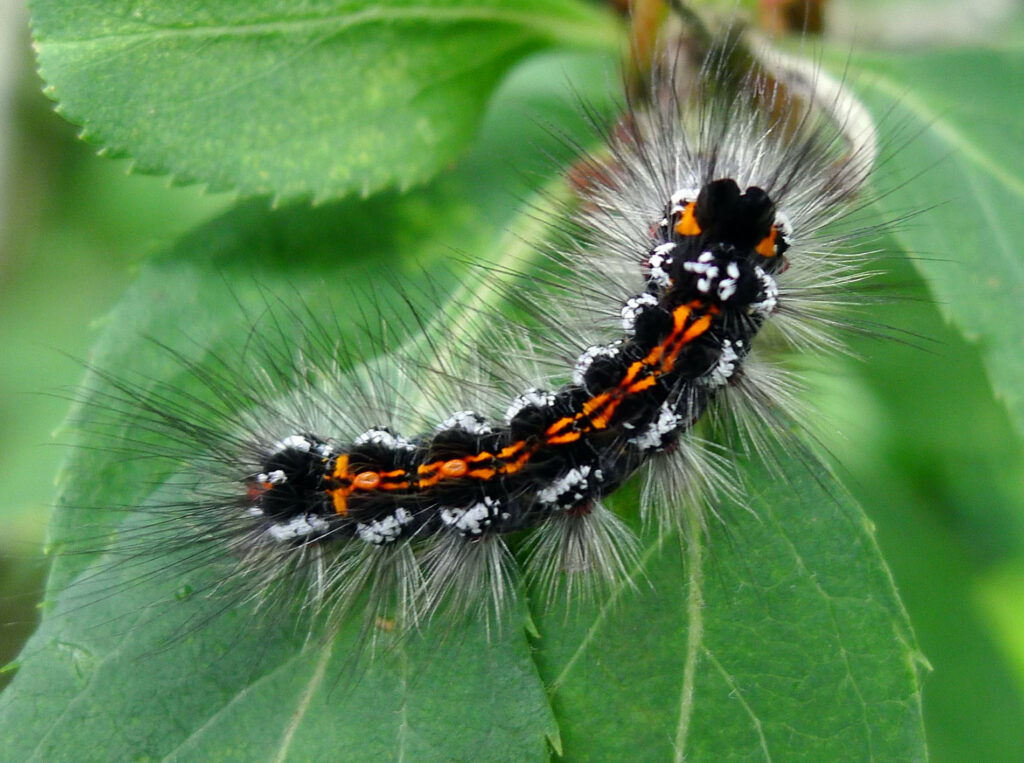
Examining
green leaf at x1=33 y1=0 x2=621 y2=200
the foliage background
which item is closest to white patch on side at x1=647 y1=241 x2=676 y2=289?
green leaf at x1=33 y1=0 x2=621 y2=200

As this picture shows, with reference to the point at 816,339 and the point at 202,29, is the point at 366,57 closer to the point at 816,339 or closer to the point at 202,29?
the point at 202,29

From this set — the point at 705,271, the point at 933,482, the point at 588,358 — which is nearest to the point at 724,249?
the point at 705,271

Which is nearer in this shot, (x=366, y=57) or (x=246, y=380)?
(x=366, y=57)

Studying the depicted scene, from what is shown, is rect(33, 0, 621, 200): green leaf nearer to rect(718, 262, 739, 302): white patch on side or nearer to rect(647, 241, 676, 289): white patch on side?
rect(647, 241, 676, 289): white patch on side

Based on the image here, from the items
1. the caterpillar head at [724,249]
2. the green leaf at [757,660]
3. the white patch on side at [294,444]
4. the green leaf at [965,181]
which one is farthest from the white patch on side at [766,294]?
the white patch on side at [294,444]

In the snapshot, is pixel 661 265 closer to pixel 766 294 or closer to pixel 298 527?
pixel 766 294

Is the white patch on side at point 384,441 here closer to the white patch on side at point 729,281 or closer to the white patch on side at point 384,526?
the white patch on side at point 384,526

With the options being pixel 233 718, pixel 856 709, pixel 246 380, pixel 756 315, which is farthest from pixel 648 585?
pixel 246 380
